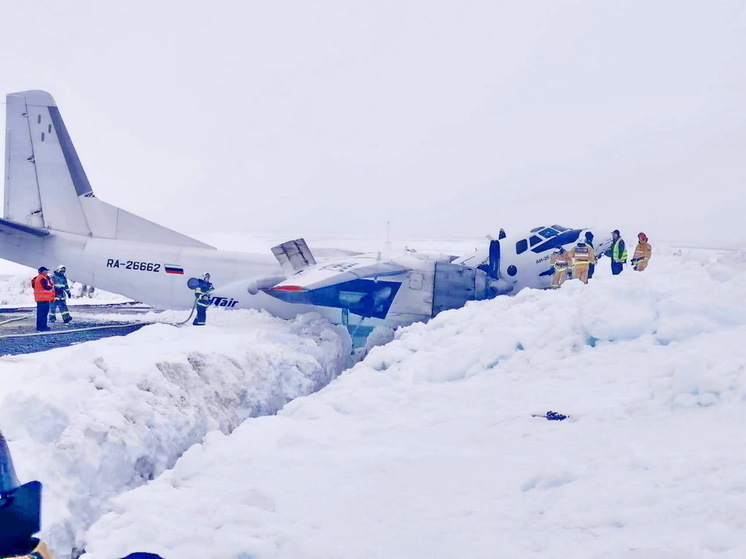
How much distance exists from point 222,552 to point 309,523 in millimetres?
→ 678

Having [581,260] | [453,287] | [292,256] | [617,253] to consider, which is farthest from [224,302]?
[617,253]

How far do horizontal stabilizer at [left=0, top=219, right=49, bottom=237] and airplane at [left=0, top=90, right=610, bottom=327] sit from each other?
34 mm

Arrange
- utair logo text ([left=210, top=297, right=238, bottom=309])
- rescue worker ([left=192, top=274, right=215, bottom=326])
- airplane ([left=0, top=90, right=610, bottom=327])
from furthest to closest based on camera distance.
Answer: utair logo text ([left=210, top=297, right=238, bottom=309]) → rescue worker ([left=192, top=274, right=215, bottom=326]) → airplane ([left=0, top=90, right=610, bottom=327])

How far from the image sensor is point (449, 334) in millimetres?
10523

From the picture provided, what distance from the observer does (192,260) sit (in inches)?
747

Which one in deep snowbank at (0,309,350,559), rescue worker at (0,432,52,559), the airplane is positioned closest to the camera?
rescue worker at (0,432,52,559)

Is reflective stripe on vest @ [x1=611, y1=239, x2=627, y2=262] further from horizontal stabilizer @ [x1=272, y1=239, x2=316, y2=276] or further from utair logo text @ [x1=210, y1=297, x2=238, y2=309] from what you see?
utair logo text @ [x1=210, y1=297, x2=238, y2=309]

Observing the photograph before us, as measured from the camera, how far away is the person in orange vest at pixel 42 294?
16625mm

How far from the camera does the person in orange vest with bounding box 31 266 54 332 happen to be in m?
16.6

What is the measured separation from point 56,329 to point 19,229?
456 centimetres

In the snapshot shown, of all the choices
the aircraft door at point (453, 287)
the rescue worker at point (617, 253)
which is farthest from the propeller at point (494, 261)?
the rescue worker at point (617, 253)

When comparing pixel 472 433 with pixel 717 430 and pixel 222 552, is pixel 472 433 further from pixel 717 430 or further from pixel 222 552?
pixel 222 552

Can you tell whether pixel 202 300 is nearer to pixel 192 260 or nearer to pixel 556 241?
pixel 192 260

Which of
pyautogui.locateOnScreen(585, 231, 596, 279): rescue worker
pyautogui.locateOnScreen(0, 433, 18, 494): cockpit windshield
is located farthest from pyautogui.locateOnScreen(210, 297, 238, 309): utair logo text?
pyautogui.locateOnScreen(0, 433, 18, 494): cockpit windshield
